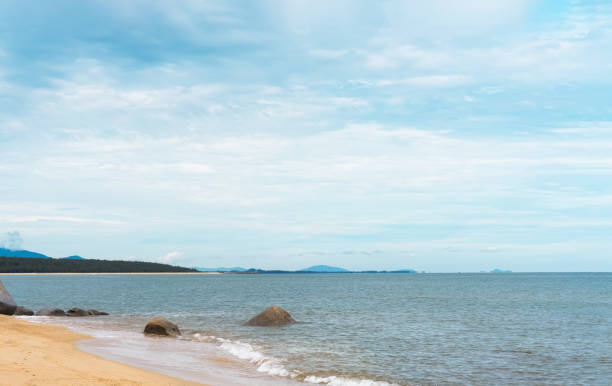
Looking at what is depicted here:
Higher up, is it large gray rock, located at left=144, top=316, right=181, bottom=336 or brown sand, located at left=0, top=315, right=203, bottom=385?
brown sand, located at left=0, top=315, right=203, bottom=385

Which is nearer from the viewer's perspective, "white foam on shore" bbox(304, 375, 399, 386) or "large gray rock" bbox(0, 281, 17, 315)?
"white foam on shore" bbox(304, 375, 399, 386)

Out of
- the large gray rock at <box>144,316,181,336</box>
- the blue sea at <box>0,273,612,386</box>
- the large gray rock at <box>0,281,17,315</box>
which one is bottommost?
the blue sea at <box>0,273,612,386</box>

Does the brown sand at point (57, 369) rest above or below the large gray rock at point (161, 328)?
above

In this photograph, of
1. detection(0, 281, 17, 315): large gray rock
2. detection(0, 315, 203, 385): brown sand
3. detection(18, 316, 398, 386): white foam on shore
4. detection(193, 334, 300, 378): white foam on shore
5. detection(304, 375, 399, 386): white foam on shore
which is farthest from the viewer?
detection(0, 281, 17, 315): large gray rock

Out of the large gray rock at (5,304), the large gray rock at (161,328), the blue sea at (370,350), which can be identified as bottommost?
the blue sea at (370,350)

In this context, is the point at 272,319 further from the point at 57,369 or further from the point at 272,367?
the point at 57,369

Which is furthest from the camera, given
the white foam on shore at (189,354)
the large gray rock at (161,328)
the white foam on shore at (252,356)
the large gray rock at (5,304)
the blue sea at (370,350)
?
the large gray rock at (5,304)

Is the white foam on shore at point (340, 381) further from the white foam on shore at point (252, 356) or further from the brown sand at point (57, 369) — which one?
the brown sand at point (57, 369)

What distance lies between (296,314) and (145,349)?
22.2m

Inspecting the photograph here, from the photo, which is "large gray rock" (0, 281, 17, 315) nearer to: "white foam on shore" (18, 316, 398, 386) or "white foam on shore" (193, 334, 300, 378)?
"white foam on shore" (18, 316, 398, 386)

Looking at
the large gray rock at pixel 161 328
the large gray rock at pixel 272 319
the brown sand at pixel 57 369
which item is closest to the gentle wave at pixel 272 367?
the large gray rock at pixel 161 328

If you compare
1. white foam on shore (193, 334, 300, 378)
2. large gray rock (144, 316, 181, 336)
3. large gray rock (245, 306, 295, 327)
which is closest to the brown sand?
white foam on shore (193, 334, 300, 378)

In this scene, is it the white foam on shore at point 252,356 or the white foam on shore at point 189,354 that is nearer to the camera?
the white foam on shore at point 189,354

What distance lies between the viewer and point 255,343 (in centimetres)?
2703
